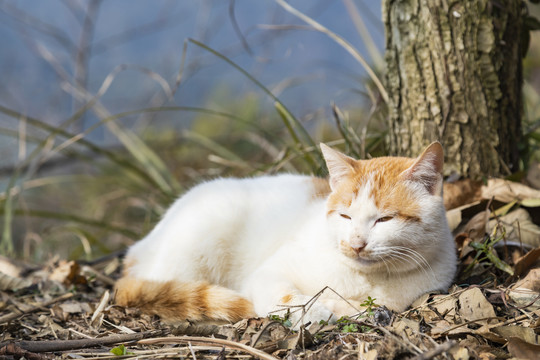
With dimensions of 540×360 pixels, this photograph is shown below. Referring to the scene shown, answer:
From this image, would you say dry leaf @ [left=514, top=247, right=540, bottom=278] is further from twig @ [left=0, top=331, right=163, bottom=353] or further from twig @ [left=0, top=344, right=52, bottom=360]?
twig @ [left=0, top=344, right=52, bottom=360]

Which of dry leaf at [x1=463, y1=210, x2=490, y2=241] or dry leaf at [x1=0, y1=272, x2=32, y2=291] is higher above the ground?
dry leaf at [x1=463, y1=210, x2=490, y2=241]

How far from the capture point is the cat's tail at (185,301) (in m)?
1.88

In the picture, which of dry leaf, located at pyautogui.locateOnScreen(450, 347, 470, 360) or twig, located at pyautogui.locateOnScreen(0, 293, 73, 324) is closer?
dry leaf, located at pyautogui.locateOnScreen(450, 347, 470, 360)

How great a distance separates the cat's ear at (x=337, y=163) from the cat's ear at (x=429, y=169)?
23 centimetres

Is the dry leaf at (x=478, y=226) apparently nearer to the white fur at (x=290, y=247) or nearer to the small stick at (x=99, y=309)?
the white fur at (x=290, y=247)

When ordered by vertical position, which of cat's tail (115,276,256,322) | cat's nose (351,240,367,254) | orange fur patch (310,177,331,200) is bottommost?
cat's tail (115,276,256,322)

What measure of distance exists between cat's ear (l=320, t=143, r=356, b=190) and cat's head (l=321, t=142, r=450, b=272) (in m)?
0.06

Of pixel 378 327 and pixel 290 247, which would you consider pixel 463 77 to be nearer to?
pixel 290 247

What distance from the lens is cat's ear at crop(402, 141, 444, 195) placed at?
5.58 feet

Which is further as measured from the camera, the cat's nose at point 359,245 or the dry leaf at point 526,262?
the dry leaf at point 526,262

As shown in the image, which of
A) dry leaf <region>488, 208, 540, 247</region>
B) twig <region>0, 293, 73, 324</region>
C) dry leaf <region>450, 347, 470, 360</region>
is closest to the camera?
dry leaf <region>450, 347, 470, 360</region>

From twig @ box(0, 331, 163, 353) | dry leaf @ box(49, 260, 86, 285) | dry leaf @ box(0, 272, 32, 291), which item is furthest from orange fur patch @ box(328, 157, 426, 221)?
dry leaf @ box(0, 272, 32, 291)

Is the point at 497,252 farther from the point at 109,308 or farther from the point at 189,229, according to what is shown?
the point at 109,308

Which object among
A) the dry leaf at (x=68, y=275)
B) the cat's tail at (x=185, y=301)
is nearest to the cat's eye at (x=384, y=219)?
the cat's tail at (x=185, y=301)
